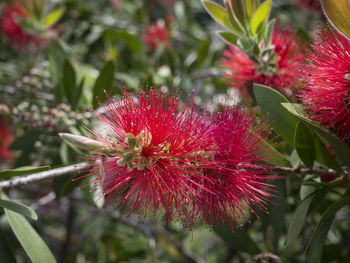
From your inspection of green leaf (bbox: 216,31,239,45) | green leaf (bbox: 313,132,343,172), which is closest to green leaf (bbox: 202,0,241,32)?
green leaf (bbox: 216,31,239,45)

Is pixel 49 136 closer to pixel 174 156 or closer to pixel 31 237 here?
pixel 31 237

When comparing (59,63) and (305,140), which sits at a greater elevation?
(305,140)

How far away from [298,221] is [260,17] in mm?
804

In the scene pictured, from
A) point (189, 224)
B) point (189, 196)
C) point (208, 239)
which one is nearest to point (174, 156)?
point (189, 196)

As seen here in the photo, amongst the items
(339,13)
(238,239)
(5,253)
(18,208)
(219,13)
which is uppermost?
(339,13)

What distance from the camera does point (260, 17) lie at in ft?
4.58

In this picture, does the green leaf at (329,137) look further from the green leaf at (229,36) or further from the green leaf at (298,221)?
the green leaf at (229,36)

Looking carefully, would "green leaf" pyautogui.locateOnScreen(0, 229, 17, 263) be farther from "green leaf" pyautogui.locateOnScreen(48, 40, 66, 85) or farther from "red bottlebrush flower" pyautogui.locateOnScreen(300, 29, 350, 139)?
"red bottlebrush flower" pyautogui.locateOnScreen(300, 29, 350, 139)

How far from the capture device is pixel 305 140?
1.31m

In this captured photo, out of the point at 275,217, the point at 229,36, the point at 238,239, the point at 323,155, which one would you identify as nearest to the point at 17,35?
the point at 229,36

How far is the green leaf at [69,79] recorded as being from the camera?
1.92 m

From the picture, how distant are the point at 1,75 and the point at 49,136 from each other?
0.93 meters

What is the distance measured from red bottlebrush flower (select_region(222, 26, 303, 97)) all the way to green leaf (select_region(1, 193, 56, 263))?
45.1 inches

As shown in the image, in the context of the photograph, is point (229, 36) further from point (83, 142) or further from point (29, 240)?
point (29, 240)
